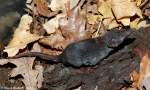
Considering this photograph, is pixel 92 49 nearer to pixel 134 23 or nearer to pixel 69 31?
pixel 69 31

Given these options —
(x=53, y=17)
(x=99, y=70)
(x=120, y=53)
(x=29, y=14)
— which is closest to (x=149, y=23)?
(x=120, y=53)

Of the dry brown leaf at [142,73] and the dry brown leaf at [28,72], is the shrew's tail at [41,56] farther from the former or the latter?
the dry brown leaf at [142,73]

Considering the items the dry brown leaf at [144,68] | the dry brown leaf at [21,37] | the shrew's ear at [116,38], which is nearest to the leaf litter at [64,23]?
the dry brown leaf at [21,37]

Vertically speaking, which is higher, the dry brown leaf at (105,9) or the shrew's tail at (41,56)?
the dry brown leaf at (105,9)

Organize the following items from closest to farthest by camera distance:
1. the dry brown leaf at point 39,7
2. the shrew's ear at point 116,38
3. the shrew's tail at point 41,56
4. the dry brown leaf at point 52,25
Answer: the shrew's ear at point 116,38 → the shrew's tail at point 41,56 → the dry brown leaf at point 52,25 → the dry brown leaf at point 39,7

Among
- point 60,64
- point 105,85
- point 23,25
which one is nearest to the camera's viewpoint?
point 105,85

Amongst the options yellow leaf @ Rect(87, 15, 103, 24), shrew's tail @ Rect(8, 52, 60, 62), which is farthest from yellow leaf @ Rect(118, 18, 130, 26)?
shrew's tail @ Rect(8, 52, 60, 62)

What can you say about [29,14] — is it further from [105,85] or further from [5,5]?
[105,85]
